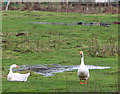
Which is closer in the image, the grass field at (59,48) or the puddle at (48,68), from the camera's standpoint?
the grass field at (59,48)

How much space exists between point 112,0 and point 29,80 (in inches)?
1708

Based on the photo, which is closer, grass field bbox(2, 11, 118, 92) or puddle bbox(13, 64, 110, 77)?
grass field bbox(2, 11, 118, 92)

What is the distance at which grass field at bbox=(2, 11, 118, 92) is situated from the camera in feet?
45.4

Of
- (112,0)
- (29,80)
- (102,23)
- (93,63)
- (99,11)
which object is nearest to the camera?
(29,80)

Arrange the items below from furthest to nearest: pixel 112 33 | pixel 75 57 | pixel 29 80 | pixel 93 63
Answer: pixel 112 33 → pixel 75 57 → pixel 93 63 → pixel 29 80

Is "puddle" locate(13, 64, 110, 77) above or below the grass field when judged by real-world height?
below

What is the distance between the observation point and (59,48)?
24.4 metres

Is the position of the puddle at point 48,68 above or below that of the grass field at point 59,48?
below

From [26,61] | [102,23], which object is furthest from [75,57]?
[102,23]

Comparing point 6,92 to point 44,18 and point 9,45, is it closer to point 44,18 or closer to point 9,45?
point 9,45

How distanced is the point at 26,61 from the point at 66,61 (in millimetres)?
2070

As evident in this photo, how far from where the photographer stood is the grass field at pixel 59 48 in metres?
13.8

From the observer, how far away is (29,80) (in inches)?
580

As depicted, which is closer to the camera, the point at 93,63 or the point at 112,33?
the point at 93,63
